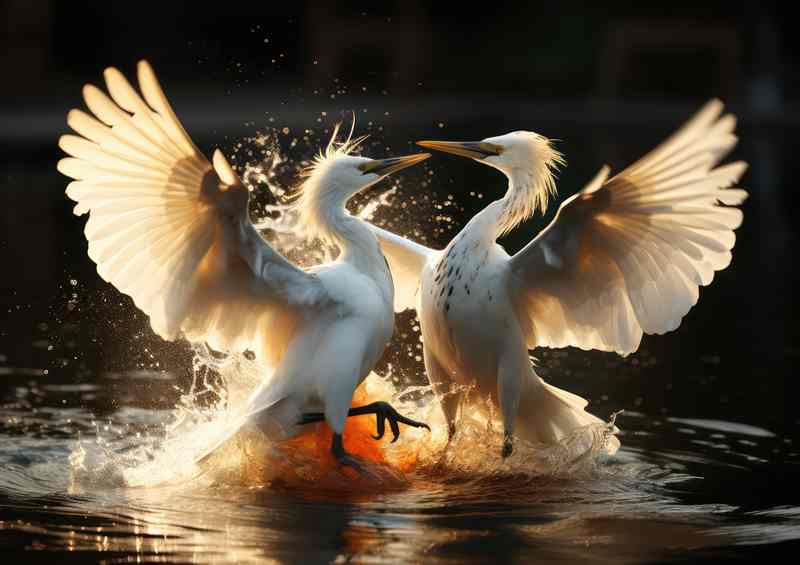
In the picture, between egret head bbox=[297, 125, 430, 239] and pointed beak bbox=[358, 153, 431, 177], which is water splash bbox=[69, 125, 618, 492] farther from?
pointed beak bbox=[358, 153, 431, 177]

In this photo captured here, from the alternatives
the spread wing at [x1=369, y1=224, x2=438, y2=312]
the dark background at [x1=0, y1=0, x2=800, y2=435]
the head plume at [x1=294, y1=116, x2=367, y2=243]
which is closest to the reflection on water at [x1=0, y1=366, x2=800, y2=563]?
the spread wing at [x1=369, y1=224, x2=438, y2=312]

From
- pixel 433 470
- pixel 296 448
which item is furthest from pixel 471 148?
pixel 296 448

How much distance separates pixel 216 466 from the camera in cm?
596

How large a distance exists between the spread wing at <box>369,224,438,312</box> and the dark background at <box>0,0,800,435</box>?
2475 mm

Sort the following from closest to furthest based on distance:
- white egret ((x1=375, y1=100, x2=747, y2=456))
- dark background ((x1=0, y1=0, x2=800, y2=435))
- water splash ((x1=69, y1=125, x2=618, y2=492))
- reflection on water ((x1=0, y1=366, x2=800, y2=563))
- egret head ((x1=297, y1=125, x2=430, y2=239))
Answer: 1. reflection on water ((x1=0, y1=366, x2=800, y2=563))
2. white egret ((x1=375, y1=100, x2=747, y2=456))
3. water splash ((x1=69, y1=125, x2=618, y2=492))
4. egret head ((x1=297, y1=125, x2=430, y2=239))
5. dark background ((x1=0, y1=0, x2=800, y2=435))

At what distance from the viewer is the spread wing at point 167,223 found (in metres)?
5.59

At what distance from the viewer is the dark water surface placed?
516cm

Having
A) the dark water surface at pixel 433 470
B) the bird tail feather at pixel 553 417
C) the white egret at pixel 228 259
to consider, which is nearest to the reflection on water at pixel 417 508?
the dark water surface at pixel 433 470

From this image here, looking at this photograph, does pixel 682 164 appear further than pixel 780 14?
No

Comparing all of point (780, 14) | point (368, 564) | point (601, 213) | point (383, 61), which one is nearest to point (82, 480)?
point (368, 564)

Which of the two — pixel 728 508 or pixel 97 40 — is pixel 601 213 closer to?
pixel 728 508

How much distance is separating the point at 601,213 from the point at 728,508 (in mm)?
1278

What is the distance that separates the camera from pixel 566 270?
603 centimetres

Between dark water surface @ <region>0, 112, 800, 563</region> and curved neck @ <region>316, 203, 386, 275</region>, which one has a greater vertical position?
curved neck @ <region>316, 203, 386, 275</region>
